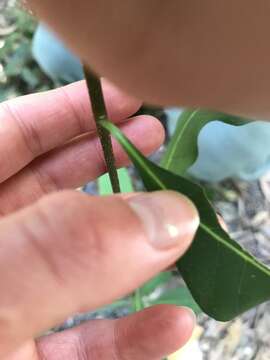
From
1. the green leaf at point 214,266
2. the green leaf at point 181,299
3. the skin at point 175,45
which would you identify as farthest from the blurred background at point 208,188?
the skin at point 175,45

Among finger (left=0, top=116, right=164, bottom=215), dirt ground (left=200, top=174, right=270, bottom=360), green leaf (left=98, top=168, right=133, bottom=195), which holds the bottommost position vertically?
dirt ground (left=200, top=174, right=270, bottom=360)

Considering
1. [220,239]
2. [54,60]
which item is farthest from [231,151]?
[220,239]

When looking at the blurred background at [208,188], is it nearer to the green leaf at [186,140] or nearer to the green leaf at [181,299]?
the green leaf at [181,299]

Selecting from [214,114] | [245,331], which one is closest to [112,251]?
[214,114]

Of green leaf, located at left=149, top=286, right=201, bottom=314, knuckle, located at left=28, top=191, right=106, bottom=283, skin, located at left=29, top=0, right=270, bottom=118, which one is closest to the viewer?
skin, located at left=29, top=0, right=270, bottom=118

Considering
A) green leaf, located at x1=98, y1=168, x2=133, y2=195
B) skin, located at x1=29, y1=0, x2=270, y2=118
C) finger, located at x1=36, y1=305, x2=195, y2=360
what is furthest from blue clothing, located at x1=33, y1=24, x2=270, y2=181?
skin, located at x1=29, y1=0, x2=270, y2=118

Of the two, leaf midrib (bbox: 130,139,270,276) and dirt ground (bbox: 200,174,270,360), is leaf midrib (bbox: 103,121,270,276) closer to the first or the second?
leaf midrib (bbox: 130,139,270,276)

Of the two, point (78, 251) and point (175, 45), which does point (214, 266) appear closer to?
point (78, 251)
